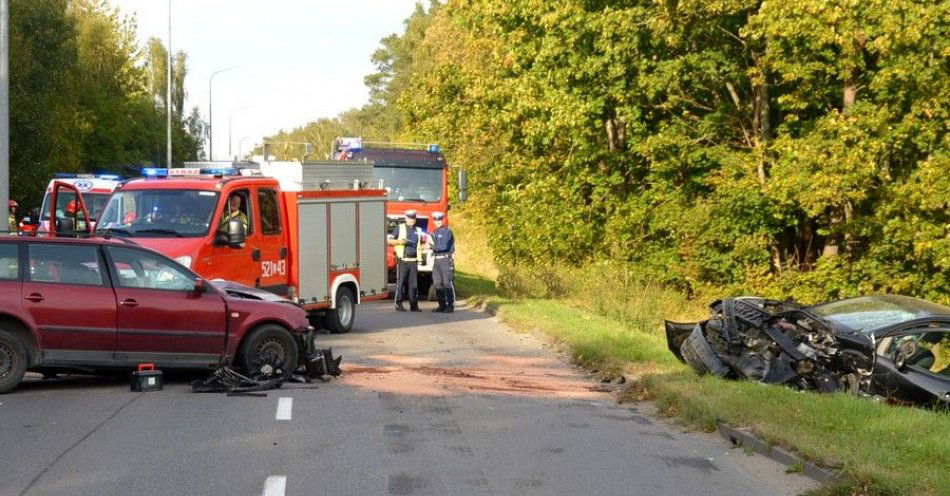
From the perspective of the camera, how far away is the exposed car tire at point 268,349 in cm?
1372

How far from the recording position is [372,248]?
2191 cm

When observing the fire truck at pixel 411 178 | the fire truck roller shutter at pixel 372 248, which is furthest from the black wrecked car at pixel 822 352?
the fire truck at pixel 411 178

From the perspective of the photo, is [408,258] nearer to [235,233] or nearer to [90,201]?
[235,233]

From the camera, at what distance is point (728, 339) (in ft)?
47.3

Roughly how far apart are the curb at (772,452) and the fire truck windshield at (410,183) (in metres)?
20.1

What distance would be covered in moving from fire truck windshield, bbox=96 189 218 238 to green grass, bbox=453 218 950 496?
209 inches

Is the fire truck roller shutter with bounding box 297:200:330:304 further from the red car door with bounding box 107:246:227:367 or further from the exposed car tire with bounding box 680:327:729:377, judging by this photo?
the exposed car tire with bounding box 680:327:729:377

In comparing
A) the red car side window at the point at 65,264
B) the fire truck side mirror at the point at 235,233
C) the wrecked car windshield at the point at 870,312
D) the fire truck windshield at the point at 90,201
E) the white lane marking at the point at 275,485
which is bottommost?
the white lane marking at the point at 275,485

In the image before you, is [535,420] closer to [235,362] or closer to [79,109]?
[235,362]

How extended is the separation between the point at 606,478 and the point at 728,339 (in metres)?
5.64

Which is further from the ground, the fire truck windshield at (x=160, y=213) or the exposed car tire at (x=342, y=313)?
the fire truck windshield at (x=160, y=213)

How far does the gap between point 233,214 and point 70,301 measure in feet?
16.5

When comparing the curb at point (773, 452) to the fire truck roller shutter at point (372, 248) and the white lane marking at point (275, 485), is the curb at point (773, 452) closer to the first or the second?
the white lane marking at point (275, 485)

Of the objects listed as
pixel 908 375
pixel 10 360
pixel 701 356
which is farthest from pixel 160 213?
pixel 908 375
